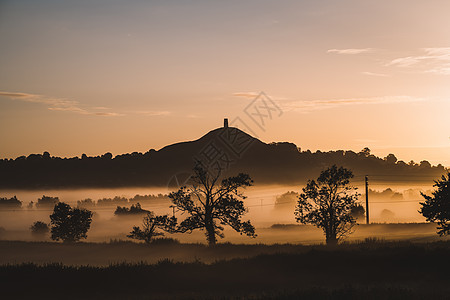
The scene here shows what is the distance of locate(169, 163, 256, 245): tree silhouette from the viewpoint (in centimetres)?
6291

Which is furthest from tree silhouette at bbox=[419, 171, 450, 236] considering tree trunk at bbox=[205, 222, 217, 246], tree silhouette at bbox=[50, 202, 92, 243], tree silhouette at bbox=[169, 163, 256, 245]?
tree silhouette at bbox=[50, 202, 92, 243]

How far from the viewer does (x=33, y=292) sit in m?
31.0

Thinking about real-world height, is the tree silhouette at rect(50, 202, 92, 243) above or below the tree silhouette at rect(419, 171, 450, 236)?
below

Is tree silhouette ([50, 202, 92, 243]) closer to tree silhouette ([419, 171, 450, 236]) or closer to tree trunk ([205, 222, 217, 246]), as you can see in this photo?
tree trunk ([205, 222, 217, 246])

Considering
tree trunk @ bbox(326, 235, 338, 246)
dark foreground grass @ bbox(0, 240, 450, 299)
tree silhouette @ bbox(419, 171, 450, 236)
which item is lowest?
tree trunk @ bbox(326, 235, 338, 246)

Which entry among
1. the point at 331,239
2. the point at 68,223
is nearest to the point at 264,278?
the point at 331,239

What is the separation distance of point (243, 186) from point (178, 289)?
32589 mm

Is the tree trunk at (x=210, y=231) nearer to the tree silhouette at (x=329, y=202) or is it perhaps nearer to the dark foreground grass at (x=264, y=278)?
the tree silhouette at (x=329, y=202)

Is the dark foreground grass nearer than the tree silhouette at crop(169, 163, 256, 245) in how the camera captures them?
Yes

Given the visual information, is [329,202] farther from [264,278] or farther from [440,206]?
[264,278]

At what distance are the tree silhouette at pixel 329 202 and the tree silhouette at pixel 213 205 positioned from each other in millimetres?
6794

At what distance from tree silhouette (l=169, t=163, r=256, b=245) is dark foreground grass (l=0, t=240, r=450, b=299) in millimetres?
20532

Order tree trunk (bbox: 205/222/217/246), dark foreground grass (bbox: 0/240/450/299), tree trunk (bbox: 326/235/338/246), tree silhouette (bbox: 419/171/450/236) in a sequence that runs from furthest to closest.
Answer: tree trunk (bbox: 205/222/217/246) → tree trunk (bbox: 326/235/338/246) → tree silhouette (bbox: 419/171/450/236) → dark foreground grass (bbox: 0/240/450/299)

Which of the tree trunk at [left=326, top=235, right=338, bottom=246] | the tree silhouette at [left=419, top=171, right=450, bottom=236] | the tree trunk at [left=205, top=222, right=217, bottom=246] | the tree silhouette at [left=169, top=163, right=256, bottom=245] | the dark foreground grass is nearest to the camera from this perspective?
the dark foreground grass
